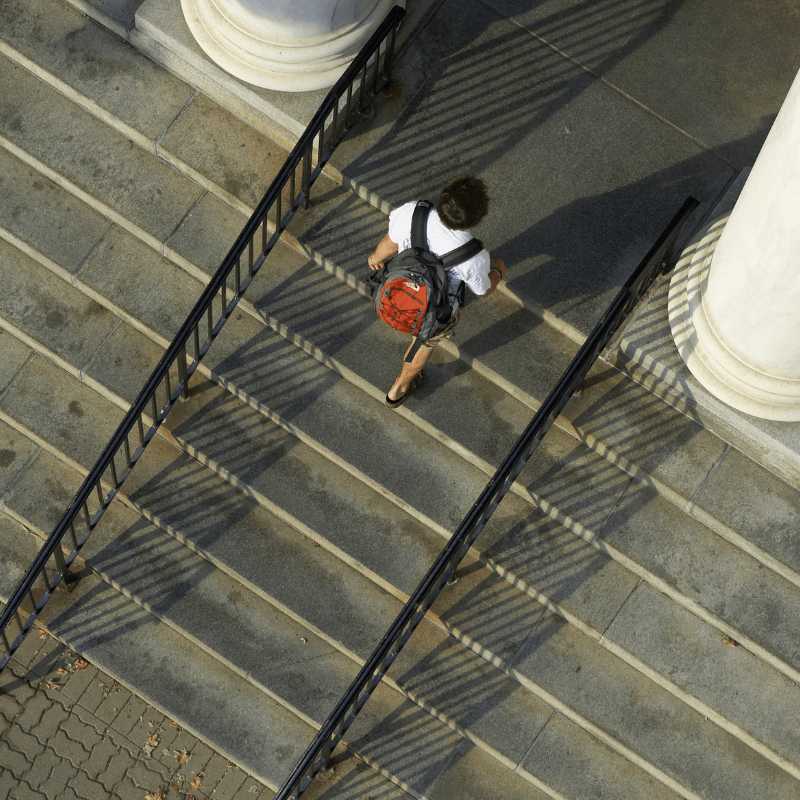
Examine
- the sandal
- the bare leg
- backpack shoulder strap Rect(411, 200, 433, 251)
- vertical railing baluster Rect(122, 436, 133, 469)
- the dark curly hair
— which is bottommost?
vertical railing baluster Rect(122, 436, 133, 469)

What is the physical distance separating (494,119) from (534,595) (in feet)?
11.7

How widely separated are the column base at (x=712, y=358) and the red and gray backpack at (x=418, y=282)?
6.12 feet

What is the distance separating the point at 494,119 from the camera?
320 inches

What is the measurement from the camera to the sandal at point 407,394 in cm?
769

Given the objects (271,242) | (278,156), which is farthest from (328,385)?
(278,156)

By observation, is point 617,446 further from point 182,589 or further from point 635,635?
point 182,589

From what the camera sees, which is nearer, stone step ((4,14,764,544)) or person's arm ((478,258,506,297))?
person's arm ((478,258,506,297))

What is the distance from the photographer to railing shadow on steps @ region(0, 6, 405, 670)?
23.1ft

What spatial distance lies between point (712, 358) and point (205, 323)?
3.65m

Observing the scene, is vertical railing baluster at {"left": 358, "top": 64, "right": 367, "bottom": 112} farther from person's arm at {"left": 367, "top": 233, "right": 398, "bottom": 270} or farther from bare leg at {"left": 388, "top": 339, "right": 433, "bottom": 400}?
bare leg at {"left": 388, "top": 339, "right": 433, "bottom": 400}

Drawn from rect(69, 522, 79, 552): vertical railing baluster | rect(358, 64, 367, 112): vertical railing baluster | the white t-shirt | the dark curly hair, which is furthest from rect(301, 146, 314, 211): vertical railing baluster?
rect(69, 522, 79, 552): vertical railing baluster

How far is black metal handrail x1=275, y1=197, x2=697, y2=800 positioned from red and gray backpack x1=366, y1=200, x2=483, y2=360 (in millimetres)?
971

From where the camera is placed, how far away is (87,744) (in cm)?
855

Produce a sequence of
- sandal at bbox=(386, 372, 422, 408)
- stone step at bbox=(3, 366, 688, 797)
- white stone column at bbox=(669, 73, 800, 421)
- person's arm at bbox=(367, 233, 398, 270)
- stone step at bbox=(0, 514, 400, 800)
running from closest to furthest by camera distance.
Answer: white stone column at bbox=(669, 73, 800, 421)
person's arm at bbox=(367, 233, 398, 270)
sandal at bbox=(386, 372, 422, 408)
stone step at bbox=(3, 366, 688, 797)
stone step at bbox=(0, 514, 400, 800)
